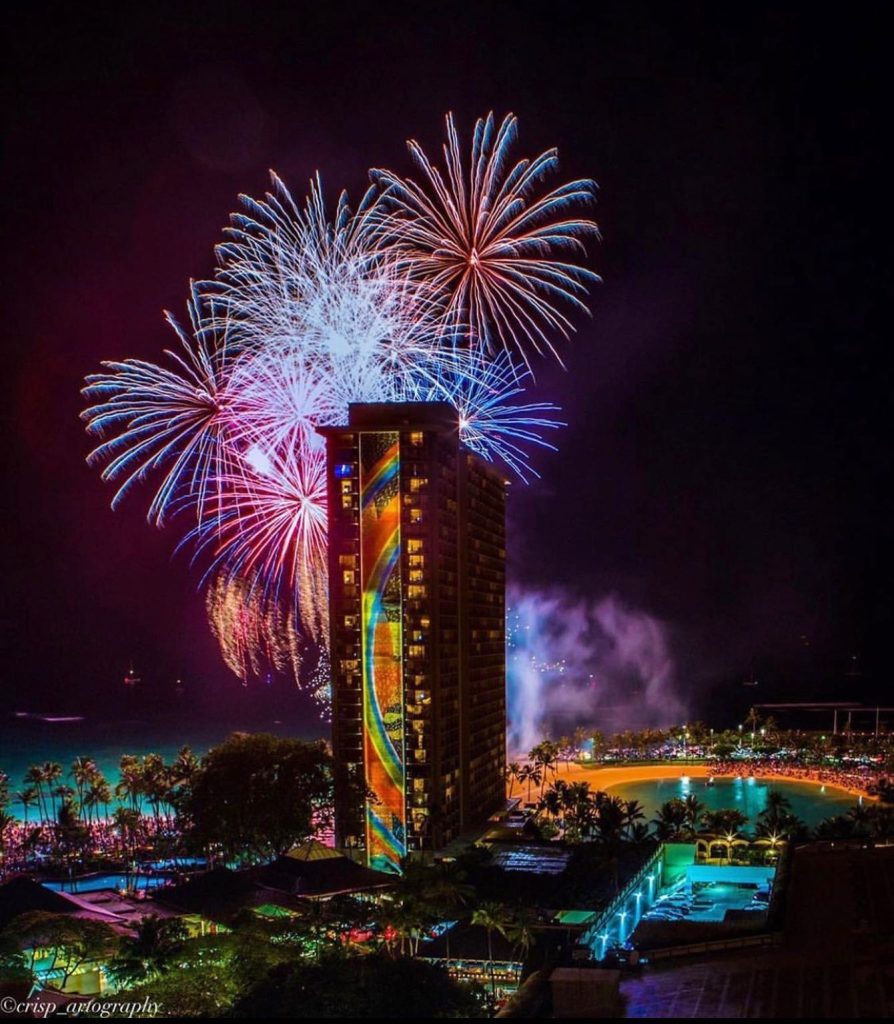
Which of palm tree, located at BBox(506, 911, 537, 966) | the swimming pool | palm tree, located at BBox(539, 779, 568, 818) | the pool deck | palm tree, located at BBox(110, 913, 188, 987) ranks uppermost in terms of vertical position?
palm tree, located at BBox(110, 913, 188, 987)

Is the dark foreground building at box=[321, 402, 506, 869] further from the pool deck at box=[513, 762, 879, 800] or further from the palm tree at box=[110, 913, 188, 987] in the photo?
the palm tree at box=[110, 913, 188, 987]

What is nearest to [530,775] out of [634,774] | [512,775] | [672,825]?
[512,775]

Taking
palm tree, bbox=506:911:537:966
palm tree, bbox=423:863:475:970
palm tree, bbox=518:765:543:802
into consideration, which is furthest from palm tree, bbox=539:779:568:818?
palm tree, bbox=506:911:537:966

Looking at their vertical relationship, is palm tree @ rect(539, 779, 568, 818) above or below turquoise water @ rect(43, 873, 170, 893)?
above

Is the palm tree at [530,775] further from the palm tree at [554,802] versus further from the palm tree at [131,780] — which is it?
the palm tree at [131,780]

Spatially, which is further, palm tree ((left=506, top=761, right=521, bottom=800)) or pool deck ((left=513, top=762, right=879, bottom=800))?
pool deck ((left=513, top=762, right=879, bottom=800))

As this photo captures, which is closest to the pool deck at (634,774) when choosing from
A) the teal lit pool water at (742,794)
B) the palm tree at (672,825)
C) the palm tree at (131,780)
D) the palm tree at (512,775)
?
the palm tree at (512,775)
